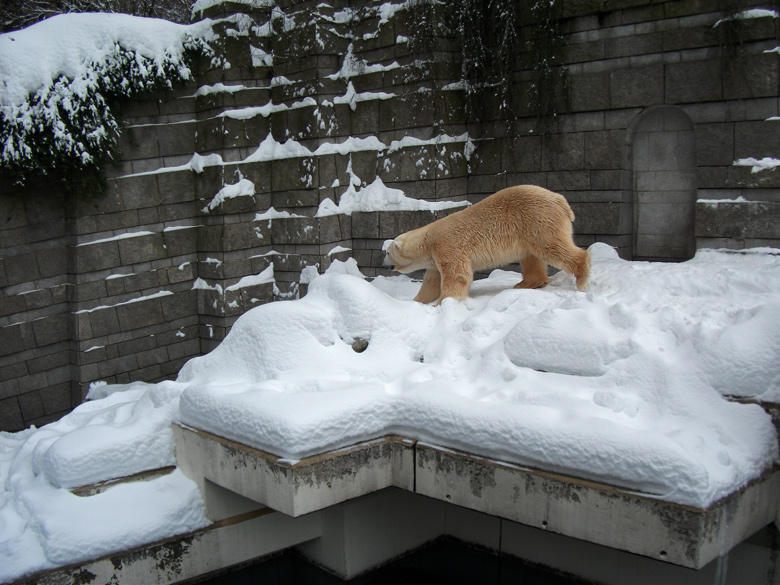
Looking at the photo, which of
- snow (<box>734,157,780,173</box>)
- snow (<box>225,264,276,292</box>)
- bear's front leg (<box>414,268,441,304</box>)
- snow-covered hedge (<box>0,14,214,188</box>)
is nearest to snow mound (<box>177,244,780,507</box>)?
bear's front leg (<box>414,268,441,304</box>)

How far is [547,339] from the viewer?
3672 millimetres

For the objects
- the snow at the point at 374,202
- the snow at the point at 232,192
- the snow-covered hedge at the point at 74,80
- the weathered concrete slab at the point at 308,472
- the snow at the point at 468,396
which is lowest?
the weathered concrete slab at the point at 308,472

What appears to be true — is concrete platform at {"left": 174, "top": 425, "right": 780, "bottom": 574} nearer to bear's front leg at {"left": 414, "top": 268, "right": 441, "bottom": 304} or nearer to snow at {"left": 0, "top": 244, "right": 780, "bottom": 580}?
snow at {"left": 0, "top": 244, "right": 780, "bottom": 580}

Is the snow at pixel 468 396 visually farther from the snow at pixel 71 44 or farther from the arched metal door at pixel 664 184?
the snow at pixel 71 44

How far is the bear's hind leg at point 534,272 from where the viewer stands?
4.82 meters

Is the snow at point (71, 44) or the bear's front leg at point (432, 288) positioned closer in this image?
the bear's front leg at point (432, 288)

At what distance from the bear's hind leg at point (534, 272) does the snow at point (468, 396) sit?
155 mm

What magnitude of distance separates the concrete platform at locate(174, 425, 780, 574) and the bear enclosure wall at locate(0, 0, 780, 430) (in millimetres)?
2977

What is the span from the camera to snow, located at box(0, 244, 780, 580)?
3072mm

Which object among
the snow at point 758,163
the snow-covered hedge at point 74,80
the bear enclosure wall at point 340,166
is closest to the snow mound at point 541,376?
the snow at point 758,163

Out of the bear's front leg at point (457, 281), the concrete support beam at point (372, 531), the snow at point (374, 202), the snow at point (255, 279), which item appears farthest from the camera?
the snow at point (255, 279)

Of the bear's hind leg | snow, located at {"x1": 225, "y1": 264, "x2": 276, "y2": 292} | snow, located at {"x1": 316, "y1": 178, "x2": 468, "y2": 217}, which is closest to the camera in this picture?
the bear's hind leg

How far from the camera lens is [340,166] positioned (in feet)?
22.4

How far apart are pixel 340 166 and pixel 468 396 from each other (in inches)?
154
